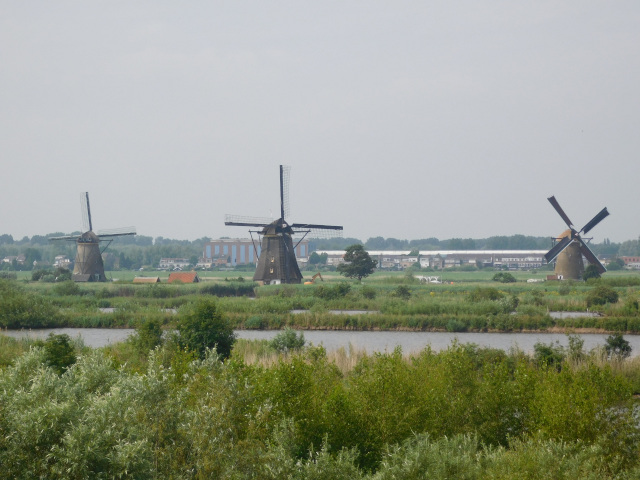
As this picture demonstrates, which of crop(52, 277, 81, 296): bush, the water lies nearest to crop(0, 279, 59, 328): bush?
the water

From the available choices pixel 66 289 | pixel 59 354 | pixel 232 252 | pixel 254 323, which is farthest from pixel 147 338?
pixel 232 252

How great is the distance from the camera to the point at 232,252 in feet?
445

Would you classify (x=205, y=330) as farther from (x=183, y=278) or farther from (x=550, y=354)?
(x=183, y=278)

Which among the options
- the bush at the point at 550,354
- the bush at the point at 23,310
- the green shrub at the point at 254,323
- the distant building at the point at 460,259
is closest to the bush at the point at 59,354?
the bush at the point at 550,354

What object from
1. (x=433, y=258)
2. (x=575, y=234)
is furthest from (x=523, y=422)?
(x=433, y=258)

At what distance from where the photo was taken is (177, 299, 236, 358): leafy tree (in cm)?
2025

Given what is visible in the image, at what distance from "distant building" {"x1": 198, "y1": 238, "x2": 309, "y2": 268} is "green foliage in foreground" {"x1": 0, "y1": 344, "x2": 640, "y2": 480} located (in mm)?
102467

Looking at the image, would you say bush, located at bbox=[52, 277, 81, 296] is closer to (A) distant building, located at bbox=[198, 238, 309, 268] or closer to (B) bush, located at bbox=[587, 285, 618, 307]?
(B) bush, located at bbox=[587, 285, 618, 307]

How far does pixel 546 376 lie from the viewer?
12797 mm

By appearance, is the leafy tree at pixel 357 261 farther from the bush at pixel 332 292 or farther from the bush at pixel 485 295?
the bush at pixel 485 295

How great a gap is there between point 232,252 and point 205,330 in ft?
379

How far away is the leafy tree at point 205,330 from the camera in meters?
20.2

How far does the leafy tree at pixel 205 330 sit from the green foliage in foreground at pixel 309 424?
7206 mm

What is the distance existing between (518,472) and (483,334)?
78.1 ft
